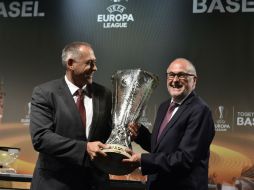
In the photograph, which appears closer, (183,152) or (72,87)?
(183,152)

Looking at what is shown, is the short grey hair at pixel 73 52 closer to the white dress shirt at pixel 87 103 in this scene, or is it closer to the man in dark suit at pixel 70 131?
the man in dark suit at pixel 70 131

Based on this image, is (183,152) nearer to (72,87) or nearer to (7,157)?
(72,87)

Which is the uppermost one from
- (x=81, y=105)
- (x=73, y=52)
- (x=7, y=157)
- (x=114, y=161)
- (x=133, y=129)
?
(x=73, y=52)

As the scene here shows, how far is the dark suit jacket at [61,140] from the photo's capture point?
6.26ft

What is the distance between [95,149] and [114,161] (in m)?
0.11

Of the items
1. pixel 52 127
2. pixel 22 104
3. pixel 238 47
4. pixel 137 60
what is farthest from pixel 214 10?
pixel 52 127

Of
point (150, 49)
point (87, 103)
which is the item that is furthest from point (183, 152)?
point (150, 49)

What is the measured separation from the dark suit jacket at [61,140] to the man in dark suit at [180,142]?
0.68ft

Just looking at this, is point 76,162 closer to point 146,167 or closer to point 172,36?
point 146,167

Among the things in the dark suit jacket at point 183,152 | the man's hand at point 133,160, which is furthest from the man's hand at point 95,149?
the dark suit jacket at point 183,152

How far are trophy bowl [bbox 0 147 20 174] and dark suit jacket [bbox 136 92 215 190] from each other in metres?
1.94

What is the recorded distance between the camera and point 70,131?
1.97 metres

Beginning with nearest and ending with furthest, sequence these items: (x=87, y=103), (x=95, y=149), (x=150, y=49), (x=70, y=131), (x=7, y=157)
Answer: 1. (x=95, y=149)
2. (x=70, y=131)
3. (x=87, y=103)
4. (x=7, y=157)
5. (x=150, y=49)

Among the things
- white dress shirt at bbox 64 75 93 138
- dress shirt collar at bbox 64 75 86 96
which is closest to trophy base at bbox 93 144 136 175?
white dress shirt at bbox 64 75 93 138
